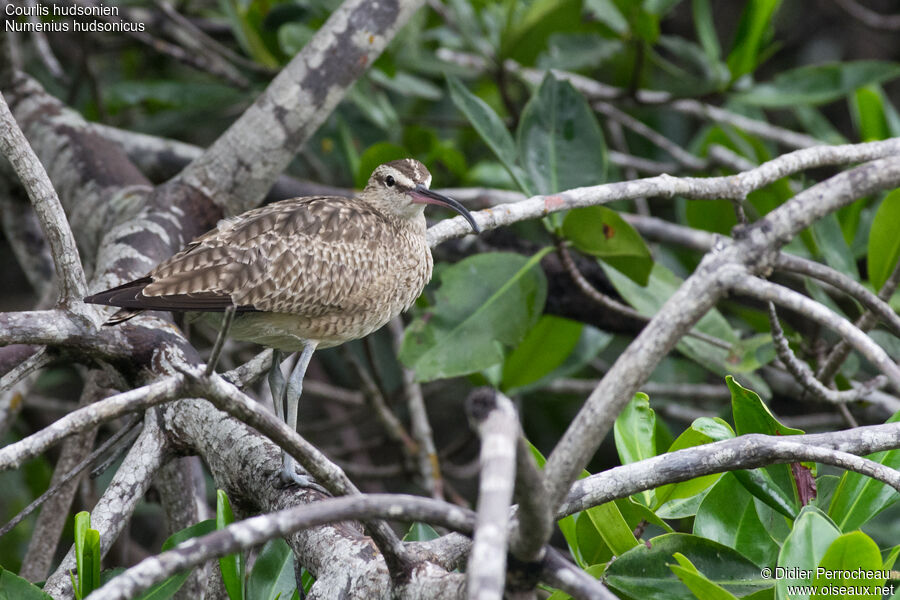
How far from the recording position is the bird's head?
12.0ft

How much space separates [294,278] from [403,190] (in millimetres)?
798

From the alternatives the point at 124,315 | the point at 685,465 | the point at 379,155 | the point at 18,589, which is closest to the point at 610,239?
the point at 379,155

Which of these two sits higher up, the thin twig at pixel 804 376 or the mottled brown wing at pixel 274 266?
the mottled brown wing at pixel 274 266

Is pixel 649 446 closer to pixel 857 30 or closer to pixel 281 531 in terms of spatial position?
pixel 281 531

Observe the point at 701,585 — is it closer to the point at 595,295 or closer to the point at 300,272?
the point at 300,272

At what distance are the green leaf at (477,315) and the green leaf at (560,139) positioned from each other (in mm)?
375

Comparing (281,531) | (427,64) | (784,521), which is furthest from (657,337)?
(427,64)

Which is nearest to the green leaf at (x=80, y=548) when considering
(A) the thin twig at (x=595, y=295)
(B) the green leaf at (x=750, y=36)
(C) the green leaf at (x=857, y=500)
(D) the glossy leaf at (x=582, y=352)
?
(C) the green leaf at (x=857, y=500)

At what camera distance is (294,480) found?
2711 mm

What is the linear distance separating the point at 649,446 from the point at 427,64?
11.0 feet

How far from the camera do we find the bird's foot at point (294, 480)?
8.85 feet

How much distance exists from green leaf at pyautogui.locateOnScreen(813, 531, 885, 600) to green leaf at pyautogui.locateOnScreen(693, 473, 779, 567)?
18.6 inches

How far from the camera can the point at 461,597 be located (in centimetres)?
195

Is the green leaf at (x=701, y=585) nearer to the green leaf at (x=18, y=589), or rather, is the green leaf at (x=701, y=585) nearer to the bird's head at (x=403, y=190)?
the green leaf at (x=18, y=589)
